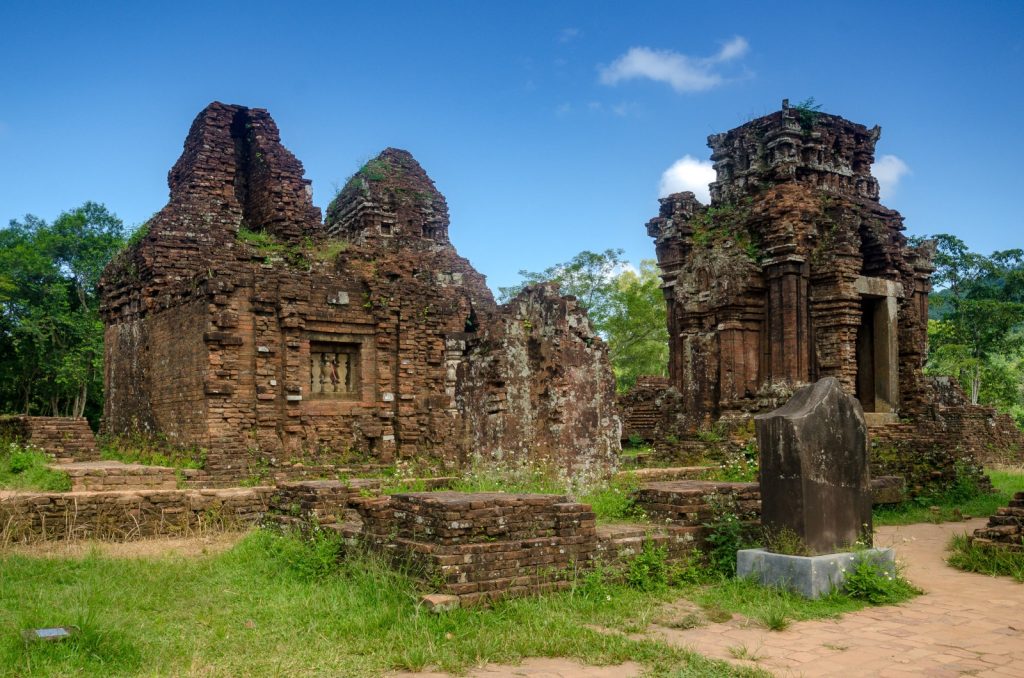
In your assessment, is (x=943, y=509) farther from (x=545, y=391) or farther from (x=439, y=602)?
(x=439, y=602)

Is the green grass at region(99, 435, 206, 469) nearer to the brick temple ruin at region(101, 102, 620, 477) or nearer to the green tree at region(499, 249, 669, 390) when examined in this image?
the brick temple ruin at region(101, 102, 620, 477)

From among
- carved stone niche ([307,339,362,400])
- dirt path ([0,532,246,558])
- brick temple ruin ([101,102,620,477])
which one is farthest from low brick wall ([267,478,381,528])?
carved stone niche ([307,339,362,400])

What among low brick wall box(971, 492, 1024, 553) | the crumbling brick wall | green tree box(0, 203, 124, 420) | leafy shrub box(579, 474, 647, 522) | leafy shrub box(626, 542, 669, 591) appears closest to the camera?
leafy shrub box(626, 542, 669, 591)

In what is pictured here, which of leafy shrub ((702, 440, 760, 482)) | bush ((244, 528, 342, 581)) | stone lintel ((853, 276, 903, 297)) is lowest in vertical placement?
bush ((244, 528, 342, 581))

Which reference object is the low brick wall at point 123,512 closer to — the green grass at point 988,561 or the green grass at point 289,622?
the green grass at point 289,622

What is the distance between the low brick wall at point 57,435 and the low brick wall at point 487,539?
9.85m

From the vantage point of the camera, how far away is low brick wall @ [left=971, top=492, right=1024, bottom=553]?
9.71 metres

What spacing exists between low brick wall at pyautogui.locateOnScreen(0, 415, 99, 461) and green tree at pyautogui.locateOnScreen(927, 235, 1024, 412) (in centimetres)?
2705

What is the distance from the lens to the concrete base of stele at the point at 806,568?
7488 mm

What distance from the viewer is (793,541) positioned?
7.70m

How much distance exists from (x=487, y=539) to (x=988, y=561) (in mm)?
6049

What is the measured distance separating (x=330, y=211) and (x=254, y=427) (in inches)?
433

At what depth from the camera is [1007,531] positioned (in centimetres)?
985

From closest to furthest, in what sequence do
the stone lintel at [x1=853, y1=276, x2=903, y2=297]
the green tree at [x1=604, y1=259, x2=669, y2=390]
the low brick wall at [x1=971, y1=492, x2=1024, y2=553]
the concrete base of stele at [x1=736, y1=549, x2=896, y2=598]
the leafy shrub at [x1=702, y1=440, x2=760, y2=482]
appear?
the concrete base of stele at [x1=736, y1=549, x2=896, y2=598]
the low brick wall at [x1=971, y1=492, x2=1024, y2=553]
the leafy shrub at [x1=702, y1=440, x2=760, y2=482]
the stone lintel at [x1=853, y1=276, x2=903, y2=297]
the green tree at [x1=604, y1=259, x2=669, y2=390]
